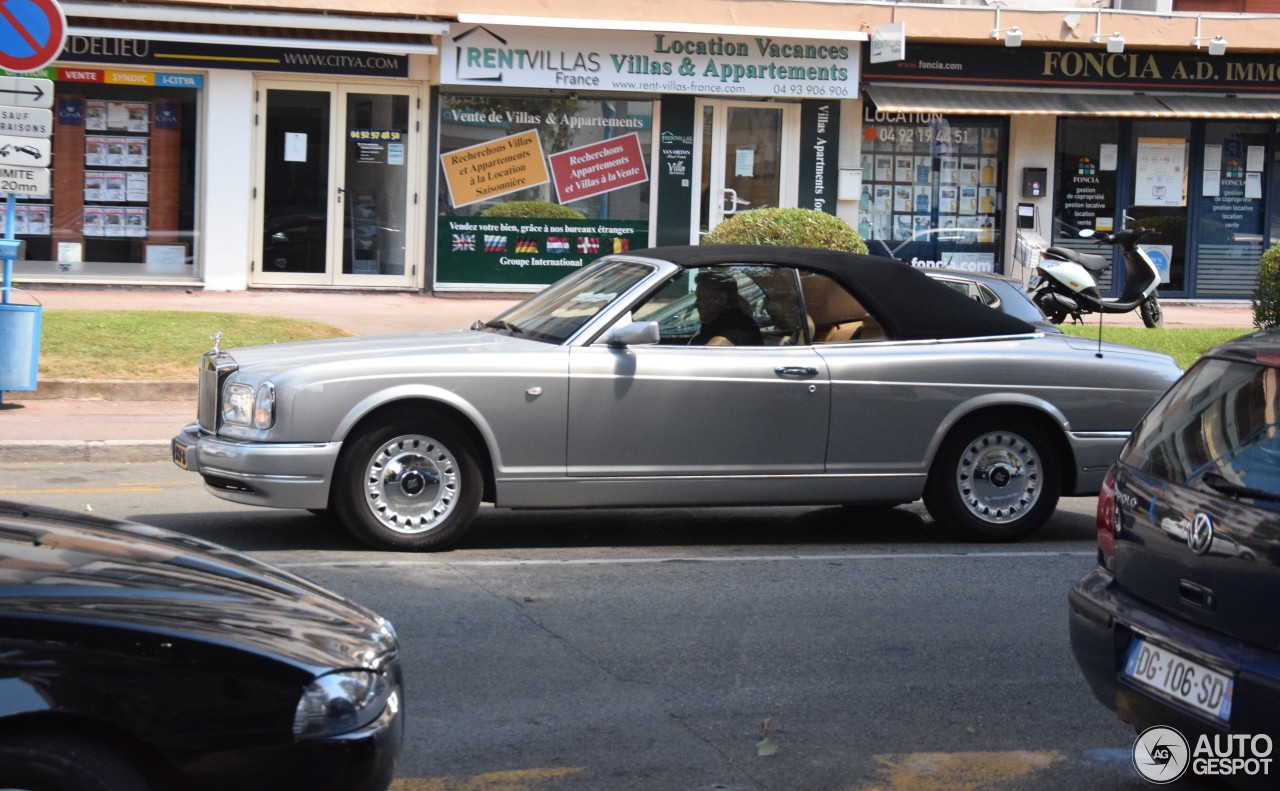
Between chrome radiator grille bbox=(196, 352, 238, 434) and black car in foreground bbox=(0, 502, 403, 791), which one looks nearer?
black car in foreground bbox=(0, 502, 403, 791)

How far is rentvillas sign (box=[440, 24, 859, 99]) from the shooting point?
19.4 metres

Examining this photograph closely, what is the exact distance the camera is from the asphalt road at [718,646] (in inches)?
195

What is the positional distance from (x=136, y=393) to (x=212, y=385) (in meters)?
5.18

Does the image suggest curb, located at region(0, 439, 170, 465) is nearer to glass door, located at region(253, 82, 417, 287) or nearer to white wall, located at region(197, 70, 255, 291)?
white wall, located at region(197, 70, 255, 291)

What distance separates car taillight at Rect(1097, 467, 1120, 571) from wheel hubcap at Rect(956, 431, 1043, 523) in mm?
3547

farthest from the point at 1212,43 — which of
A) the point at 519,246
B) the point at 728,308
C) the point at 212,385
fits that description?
the point at 212,385

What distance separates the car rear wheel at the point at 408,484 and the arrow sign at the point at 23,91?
5679 mm

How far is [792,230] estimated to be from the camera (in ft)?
50.8

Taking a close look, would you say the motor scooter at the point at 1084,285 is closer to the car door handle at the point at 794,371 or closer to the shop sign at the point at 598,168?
the shop sign at the point at 598,168

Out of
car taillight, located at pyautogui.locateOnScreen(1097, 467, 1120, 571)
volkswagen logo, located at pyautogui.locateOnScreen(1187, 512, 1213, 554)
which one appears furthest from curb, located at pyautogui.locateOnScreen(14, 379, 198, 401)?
volkswagen logo, located at pyautogui.locateOnScreen(1187, 512, 1213, 554)

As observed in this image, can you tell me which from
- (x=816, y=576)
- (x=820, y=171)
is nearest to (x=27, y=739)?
(x=816, y=576)

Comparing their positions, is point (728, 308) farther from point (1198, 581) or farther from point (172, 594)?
point (172, 594)

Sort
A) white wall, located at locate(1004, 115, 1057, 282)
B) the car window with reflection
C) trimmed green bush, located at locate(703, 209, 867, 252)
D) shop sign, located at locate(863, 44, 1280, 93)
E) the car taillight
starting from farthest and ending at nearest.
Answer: white wall, located at locate(1004, 115, 1057, 282) < shop sign, located at locate(863, 44, 1280, 93) < trimmed green bush, located at locate(703, 209, 867, 252) < the car taillight < the car window with reflection

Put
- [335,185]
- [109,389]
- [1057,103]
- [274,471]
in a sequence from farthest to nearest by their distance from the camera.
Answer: [1057,103], [335,185], [109,389], [274,471]
